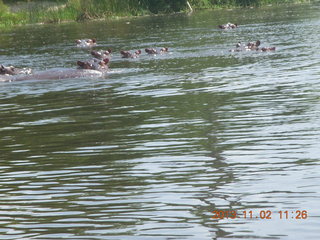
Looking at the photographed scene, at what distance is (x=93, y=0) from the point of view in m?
47.4

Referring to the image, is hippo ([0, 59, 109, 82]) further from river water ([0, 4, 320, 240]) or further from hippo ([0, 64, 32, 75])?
river water ([0, 4, 320, 240])

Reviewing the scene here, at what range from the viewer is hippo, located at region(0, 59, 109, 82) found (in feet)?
57.1

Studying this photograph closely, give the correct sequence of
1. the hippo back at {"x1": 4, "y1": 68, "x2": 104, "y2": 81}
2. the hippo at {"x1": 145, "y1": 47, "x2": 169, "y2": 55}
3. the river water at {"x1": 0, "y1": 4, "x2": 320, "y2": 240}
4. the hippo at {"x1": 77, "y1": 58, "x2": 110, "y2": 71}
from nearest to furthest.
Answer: the river water at {"x1": 0, "y1": 4, "x2": 320, "y2": 240} < the hippo back at {"x1": 4, "y1": 68, "x2": 104, "y2": 81} < the hippo at {"x1": 77, "y1": 58, "x2": 110, "y2": 71} < the hippo at {"x1": 145, "y1": 47, "x2": 169, "y2": 55}

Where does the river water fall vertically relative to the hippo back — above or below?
above

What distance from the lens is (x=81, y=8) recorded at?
4684cm

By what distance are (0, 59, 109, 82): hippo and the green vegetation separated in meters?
27.0

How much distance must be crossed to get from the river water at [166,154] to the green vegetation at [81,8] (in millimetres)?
28932

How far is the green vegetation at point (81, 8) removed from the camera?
45094 mm

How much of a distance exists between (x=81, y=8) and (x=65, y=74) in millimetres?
30151

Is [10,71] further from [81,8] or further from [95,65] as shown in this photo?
[81,8]

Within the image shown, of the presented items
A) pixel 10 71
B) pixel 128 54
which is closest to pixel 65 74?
pixel 10 71

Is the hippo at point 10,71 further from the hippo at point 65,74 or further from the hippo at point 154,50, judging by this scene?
the hippo at point 154,50

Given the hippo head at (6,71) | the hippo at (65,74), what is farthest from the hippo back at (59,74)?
the hippo head at (6,71)

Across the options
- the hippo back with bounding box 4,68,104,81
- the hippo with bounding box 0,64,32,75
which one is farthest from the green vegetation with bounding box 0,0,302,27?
the hippo back with bounding box 4,68,104,81
